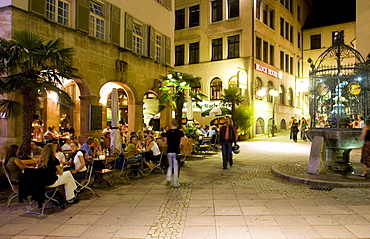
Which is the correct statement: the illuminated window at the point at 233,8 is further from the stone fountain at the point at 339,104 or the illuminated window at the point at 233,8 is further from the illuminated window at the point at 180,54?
the stone fountain at the point at 339,104

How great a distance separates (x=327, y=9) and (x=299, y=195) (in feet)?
130

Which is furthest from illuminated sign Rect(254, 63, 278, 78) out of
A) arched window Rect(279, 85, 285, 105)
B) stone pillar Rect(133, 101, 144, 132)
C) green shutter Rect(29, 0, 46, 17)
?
green shutter Rect(29, 0, 46, 17)

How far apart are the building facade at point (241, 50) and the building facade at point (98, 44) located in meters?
8.68

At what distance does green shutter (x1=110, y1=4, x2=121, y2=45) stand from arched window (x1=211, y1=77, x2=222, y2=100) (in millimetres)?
14478

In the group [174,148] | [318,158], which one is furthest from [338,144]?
[174,148]

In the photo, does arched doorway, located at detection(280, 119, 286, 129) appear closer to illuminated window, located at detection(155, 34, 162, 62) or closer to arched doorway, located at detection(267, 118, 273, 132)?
arched doorway, located at detection(267, 118, 273, 132)

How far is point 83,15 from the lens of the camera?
13.3 metres

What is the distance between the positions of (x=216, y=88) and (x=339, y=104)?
19.4 meters

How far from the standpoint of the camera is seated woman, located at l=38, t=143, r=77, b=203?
18.9 ft

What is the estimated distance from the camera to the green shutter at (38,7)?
10.9 metres

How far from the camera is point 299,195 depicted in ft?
21.9

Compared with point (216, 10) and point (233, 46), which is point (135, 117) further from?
point (216, 10)

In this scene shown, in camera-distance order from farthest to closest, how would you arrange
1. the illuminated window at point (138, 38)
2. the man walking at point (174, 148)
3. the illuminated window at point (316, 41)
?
the illuminated window at point (316, 41) → the illuminated window at point (138, 38) → the man walking at point (174, 148)

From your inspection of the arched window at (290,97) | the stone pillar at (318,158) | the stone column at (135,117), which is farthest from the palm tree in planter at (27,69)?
the arched window at (290,97)
